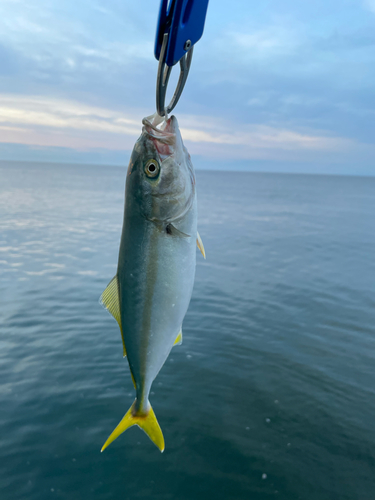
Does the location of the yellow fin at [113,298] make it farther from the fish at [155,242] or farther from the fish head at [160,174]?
the fish head at [160,174]

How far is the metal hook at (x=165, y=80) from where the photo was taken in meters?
2.31

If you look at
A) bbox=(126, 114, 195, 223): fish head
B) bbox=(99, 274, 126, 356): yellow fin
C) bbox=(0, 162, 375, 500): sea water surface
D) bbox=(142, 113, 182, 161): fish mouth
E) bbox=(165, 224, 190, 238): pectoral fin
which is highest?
bbox=(142, 113, 182, 161): fish mouth

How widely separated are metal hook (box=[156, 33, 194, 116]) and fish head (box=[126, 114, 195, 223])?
0.51ft

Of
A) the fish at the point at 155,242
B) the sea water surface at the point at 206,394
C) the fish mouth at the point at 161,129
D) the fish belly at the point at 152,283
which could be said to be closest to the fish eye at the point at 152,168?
the fish at the point at 155,242

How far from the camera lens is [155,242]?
9.48 feet

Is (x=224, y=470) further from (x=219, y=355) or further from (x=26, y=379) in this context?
(x=26, y=379)

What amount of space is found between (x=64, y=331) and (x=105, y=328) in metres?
1.24

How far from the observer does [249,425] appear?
24.6 feet

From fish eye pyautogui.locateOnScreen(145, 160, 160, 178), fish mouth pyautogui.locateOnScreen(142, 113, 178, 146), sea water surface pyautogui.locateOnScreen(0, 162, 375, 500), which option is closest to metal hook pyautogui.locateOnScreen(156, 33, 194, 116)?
fish mouth pyautogui.locateOnScreen(142, 113, 178, 146)

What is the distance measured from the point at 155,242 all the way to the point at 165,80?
115cm

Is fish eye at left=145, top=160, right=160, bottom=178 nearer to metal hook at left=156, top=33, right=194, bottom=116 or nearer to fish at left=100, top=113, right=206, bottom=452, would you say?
fish at left=100, top=113, right=206, bottom=452

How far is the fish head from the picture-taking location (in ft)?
9.20

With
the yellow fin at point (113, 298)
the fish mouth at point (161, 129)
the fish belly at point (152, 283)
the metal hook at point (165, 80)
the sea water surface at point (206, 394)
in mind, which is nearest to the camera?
the metal hook at point (165, 80)

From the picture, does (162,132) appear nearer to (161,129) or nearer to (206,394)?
(161,129)
